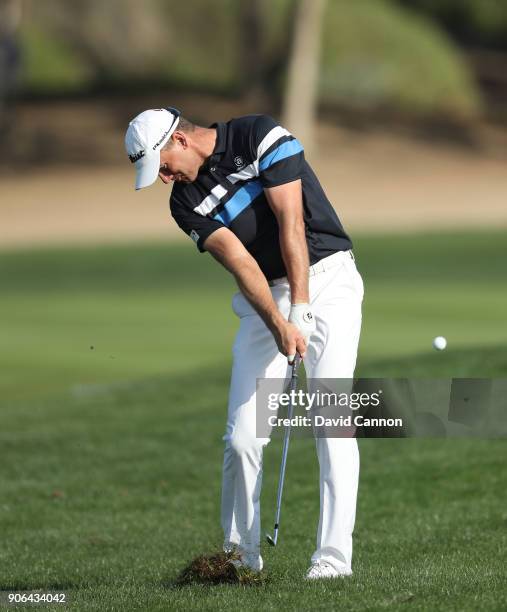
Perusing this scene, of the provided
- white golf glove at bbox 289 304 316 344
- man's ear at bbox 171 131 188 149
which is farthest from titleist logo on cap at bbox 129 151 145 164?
white golf glove at bbox 289 304 316 344

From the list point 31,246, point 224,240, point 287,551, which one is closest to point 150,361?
point 287,551

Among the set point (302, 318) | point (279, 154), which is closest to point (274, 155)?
point (279, 154)

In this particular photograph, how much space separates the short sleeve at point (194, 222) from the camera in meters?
6.16

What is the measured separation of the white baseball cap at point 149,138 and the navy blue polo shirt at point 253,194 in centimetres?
22

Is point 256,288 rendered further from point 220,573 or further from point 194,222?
point 220,573

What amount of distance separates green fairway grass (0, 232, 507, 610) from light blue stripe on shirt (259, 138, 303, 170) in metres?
1.76

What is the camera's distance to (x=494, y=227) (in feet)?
93.5

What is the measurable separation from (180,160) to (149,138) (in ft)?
0.57

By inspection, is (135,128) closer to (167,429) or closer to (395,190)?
(167,429)

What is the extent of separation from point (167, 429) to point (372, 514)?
3237 millimetres

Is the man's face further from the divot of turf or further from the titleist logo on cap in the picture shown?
the divot of turf

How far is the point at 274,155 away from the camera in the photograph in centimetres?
609

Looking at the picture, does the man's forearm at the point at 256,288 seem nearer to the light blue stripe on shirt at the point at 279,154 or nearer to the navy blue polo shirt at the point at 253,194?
the navy blue polo shirt at the point at 253,194

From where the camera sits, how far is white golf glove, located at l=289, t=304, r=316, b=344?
597 centimetres
